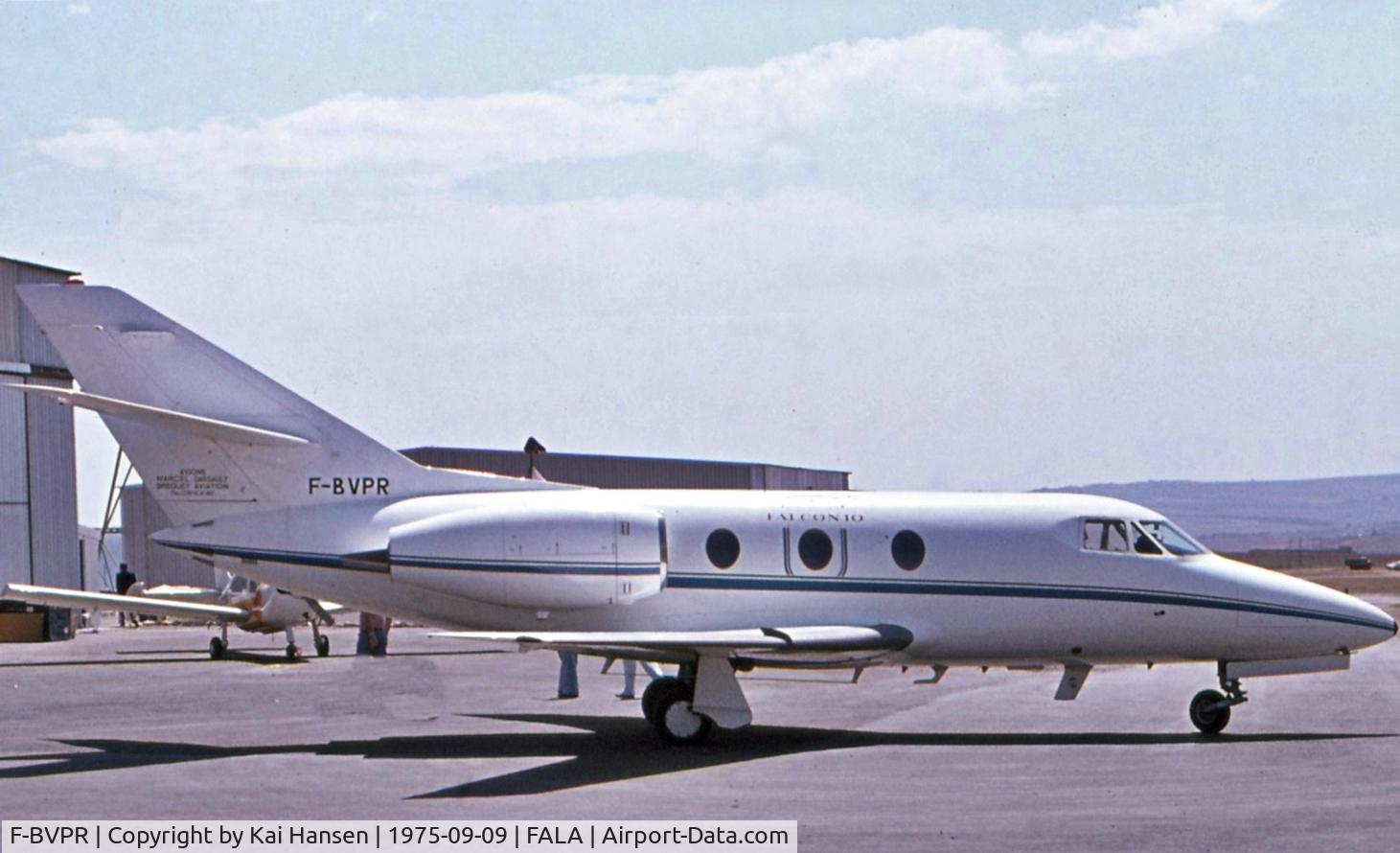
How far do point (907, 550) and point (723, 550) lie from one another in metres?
2.05

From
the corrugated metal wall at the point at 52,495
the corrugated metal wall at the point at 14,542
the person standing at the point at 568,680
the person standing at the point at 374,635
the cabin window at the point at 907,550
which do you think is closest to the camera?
the cabin window at the point at 907,550

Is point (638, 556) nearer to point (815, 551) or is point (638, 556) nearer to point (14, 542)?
point (815, 551)

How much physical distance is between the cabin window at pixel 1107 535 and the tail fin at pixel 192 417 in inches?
315

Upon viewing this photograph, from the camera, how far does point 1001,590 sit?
18859mm

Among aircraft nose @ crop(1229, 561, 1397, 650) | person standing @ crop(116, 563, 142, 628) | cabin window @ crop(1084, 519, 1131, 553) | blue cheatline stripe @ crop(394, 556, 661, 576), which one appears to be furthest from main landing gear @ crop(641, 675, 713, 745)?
person standing @ crop(116, 563, 142, 628)

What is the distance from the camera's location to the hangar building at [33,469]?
141 feet

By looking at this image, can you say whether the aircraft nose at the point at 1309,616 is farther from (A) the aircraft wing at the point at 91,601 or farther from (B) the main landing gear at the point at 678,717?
(A) the aircraft wing at the point at 91,601

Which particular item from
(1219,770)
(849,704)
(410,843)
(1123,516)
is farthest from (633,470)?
(410,843)

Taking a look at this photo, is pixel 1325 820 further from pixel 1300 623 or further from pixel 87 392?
pixel 87 392

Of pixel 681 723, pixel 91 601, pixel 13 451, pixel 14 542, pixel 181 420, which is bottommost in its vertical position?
pixel 681 723

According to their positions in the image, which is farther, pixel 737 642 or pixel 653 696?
pixel 653 696

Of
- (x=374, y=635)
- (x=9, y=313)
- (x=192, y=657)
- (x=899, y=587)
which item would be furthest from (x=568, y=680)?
(x=9, y=313)

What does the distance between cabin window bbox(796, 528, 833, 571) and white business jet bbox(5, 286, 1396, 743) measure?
21mm
